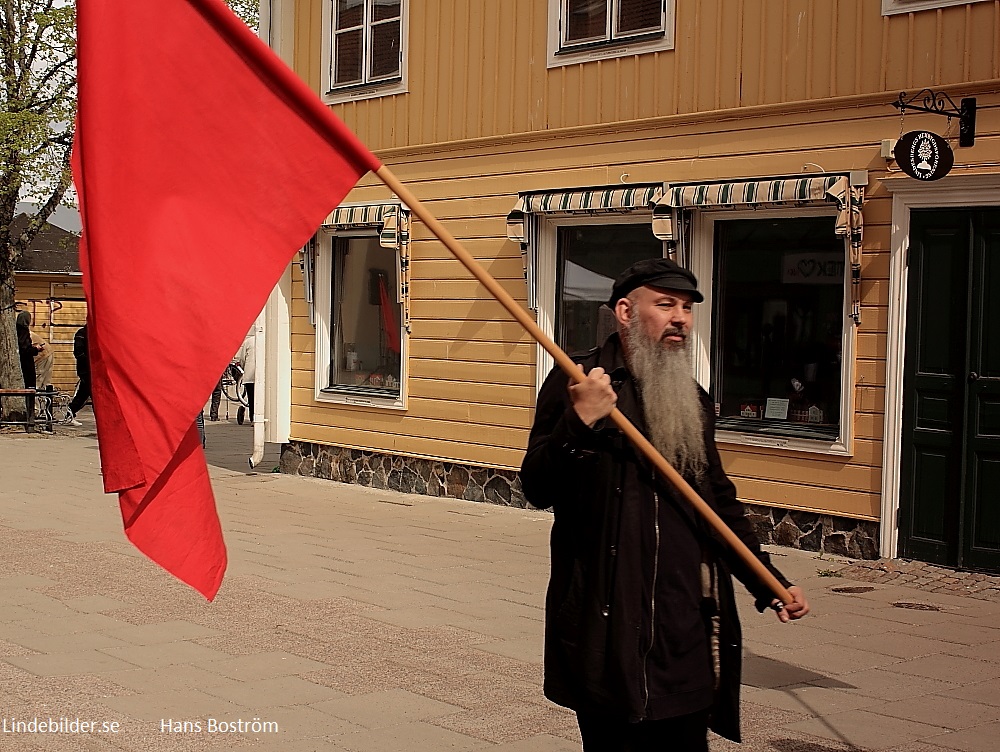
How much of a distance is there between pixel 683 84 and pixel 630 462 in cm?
906

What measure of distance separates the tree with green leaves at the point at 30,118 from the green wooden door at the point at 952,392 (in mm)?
16047

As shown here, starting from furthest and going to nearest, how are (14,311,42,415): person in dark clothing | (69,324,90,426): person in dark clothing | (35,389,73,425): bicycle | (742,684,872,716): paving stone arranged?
(14,311,42,415): person in dark clothing → (35,389,73,425): bicycle → (69,324,90,426): person in dark clothing → (742,684,872,716): paving stone

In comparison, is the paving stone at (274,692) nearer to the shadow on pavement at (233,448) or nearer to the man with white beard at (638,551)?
the man with white beard at (638,551)

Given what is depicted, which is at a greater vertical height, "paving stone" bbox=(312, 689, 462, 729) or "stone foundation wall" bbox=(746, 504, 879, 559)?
"stone foundation wall" bbox=(746, 504, 879, 559)

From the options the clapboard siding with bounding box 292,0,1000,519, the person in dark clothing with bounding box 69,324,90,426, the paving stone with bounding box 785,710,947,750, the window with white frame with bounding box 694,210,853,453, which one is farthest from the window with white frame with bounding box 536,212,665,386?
the person in dark clothing with bounding box 69,324,90,426

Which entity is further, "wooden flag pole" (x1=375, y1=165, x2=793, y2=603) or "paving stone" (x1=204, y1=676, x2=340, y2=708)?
"paving stone" (x1=204, y1=676, x2=340, y2=708)

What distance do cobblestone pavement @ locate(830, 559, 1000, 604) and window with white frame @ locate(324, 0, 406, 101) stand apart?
8.03 m

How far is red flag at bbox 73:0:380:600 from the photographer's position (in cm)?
415

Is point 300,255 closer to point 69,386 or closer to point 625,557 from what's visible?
point 625,557

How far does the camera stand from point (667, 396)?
4.28 metres

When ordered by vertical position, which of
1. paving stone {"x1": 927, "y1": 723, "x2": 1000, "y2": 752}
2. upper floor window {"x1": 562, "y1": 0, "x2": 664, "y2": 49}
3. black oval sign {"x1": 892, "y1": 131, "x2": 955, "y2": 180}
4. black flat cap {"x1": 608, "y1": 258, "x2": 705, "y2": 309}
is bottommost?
paving stone {"x1": 927, "y1": 723, "x2": 1000, "y2": 752}

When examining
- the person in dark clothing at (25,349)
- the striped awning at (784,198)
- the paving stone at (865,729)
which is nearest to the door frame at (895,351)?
the striped awning at (784,198)

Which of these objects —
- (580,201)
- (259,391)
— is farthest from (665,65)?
(259,391)

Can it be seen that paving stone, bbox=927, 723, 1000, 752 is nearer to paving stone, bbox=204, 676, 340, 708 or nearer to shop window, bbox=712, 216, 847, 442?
paving stone, bbox=204, 676, 340, 708
